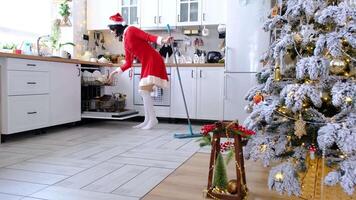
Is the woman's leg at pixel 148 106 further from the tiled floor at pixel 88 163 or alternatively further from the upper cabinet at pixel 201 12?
Result: the upper cabinet at pixel 201 12

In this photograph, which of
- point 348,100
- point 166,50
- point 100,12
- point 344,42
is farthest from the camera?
point 100,12

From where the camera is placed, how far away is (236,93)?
13.9 feet

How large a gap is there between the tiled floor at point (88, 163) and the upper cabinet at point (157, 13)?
5.95ft

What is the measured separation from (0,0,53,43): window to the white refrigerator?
2580mm

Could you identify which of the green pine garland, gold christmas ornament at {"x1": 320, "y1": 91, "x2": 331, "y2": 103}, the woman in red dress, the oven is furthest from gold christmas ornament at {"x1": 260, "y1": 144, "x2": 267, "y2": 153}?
the oven

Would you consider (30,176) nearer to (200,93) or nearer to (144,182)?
(144,182)

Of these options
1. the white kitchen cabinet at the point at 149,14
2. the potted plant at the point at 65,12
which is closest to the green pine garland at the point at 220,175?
the white kitchen cabinet at the point at 149,14

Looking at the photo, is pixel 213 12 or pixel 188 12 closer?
pixel 213 12

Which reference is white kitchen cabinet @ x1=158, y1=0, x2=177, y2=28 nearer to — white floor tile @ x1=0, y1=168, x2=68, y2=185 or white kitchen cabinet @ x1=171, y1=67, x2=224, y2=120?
white kitchen cabinet @ x1=171, y1=67, x2=224, y2=120

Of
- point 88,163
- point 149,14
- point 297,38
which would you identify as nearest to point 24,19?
point 149,14

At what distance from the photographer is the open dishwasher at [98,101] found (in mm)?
4297

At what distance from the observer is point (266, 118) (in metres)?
1.59

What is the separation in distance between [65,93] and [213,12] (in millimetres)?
2297

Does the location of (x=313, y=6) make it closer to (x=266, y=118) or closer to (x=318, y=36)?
(x=318, y=36)
